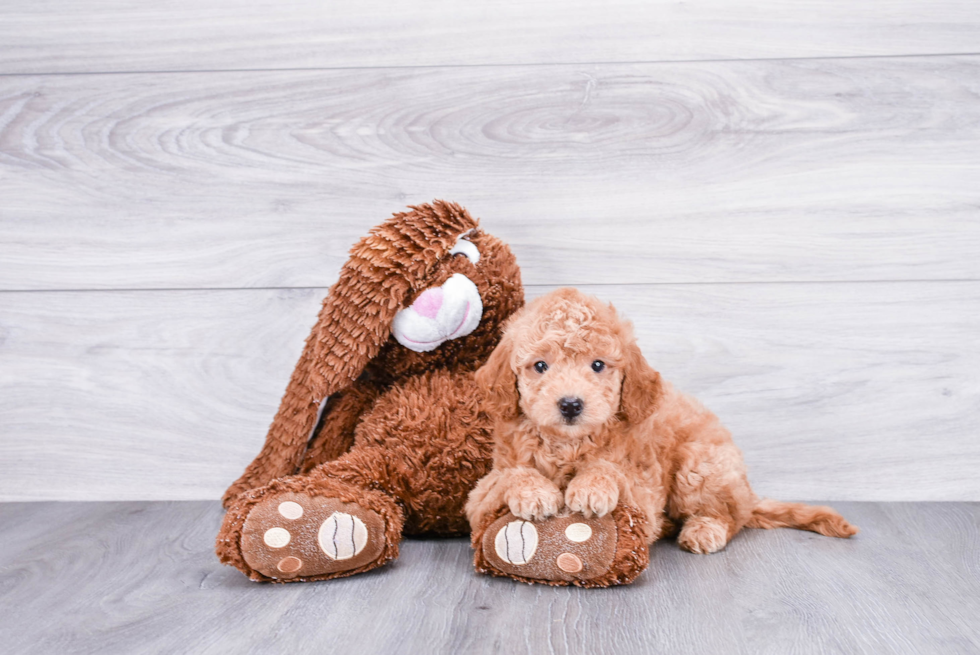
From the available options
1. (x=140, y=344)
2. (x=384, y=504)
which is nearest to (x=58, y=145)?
(x=140, y=344)

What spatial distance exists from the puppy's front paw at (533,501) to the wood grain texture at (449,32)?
722mm

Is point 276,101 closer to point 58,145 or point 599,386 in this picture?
point 58,145

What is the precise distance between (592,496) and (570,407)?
0.33 feet

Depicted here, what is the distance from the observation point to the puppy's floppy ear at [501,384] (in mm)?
909

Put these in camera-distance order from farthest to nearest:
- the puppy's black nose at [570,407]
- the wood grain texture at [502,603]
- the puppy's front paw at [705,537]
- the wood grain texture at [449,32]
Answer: the wood grain texture at [449,32], the puppy's front paw at [705,537], the puppy's black nose at [570,407], the wood grain texture at [502,603]

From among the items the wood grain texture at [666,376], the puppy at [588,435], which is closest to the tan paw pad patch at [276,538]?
the puppy at [588,435]

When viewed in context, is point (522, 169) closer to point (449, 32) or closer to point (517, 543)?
point (449, 32)

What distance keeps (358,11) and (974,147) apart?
100cm

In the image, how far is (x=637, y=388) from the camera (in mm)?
905

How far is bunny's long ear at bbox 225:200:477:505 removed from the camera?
1021 millimetres

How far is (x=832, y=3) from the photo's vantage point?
1233 millimetres

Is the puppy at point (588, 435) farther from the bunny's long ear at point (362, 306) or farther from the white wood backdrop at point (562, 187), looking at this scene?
the white wood backdrop at point (562, 187)

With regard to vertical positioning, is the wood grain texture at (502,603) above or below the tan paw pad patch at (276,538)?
below

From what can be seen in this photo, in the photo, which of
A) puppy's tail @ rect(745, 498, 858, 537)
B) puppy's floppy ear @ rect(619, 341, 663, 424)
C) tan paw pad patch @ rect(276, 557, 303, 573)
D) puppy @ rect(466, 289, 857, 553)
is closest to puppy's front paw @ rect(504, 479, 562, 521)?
puppy @ rect(466, 289, 857, 553)
